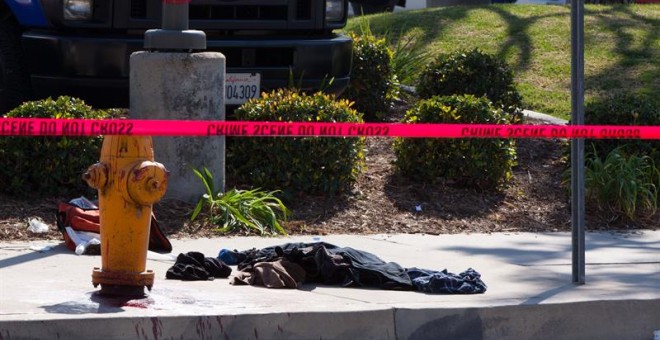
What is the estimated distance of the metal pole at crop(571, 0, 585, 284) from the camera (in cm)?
689

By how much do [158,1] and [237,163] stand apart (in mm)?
1285

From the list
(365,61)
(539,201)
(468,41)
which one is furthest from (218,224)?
(468,41)

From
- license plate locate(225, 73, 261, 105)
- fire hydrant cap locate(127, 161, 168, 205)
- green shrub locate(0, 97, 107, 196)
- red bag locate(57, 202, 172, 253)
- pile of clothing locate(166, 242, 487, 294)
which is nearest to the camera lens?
fire hydrant cap locate(127, 161, 168, 205)

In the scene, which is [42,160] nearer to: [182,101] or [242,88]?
[182,101]

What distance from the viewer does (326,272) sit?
22.3 ft

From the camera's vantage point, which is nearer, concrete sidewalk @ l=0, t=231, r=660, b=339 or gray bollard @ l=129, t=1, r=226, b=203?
concrete sidewalk @ l=0, t=231, r=660, b=339

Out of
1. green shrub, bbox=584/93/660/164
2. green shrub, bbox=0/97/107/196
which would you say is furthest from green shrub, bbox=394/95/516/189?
green shrub, bbox=0/97/107/196

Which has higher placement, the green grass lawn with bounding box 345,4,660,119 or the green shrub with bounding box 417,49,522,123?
the green grass lawn with bounding box 345,4,660,119

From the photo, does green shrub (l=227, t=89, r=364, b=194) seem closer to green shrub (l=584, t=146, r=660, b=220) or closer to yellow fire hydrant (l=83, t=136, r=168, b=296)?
green shrub (l=584, t=146, r=660, b=220)

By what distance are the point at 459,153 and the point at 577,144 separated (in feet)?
8.80

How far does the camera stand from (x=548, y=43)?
571 inches

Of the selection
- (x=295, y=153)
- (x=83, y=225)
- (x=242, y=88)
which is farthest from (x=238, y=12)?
(x=83, y=225)

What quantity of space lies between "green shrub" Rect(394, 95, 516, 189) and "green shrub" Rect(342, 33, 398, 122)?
173cm

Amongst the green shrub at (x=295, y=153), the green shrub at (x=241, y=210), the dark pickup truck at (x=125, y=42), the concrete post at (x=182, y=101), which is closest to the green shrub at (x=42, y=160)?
the concrete post at (x=182, y=101)
